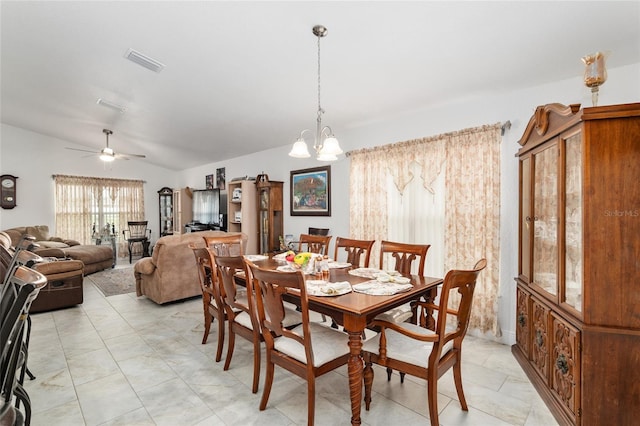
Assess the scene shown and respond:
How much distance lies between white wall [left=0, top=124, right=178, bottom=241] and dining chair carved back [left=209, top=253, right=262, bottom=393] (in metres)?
7.42

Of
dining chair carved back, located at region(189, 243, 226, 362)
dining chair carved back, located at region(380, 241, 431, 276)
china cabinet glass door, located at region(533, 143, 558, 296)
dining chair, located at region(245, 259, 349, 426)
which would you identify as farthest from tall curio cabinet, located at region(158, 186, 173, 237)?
china cabinet glass door, located at region(533, 143, 558, 296)

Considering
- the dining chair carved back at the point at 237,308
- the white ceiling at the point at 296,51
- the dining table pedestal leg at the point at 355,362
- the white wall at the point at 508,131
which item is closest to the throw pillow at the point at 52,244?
the white ceiling at the point at 296,51

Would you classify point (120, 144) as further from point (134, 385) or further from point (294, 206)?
point (134, 385)

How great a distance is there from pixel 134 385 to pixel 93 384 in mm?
322

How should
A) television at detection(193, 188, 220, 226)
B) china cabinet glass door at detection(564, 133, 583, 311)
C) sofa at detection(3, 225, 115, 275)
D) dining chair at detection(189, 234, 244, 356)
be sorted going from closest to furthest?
china cabinet glass door at detection(564, 133, 583, 311)
dining chair at detection(189, 234, 244, 356)
sofa at detection(3, 225, 115, 275)
television at detection(193, 188, 220, 226)

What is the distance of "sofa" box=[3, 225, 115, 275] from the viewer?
5688mm

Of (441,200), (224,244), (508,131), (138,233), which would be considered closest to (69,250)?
(138,233)

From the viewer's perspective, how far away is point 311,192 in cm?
492

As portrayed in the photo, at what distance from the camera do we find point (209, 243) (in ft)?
10.8

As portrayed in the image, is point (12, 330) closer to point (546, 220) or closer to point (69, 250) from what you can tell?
point (546, 220)

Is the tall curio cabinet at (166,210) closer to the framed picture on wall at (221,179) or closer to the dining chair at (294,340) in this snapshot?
the framed picture on wall at (221,179)

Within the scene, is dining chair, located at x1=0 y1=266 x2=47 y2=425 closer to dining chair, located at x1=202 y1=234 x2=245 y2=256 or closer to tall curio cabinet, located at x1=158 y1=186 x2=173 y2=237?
dining chair, located at x1=202 y1=234 x2=245 y2=256

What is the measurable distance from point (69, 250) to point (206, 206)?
9.09 feet

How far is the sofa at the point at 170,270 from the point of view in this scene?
13.2ft
